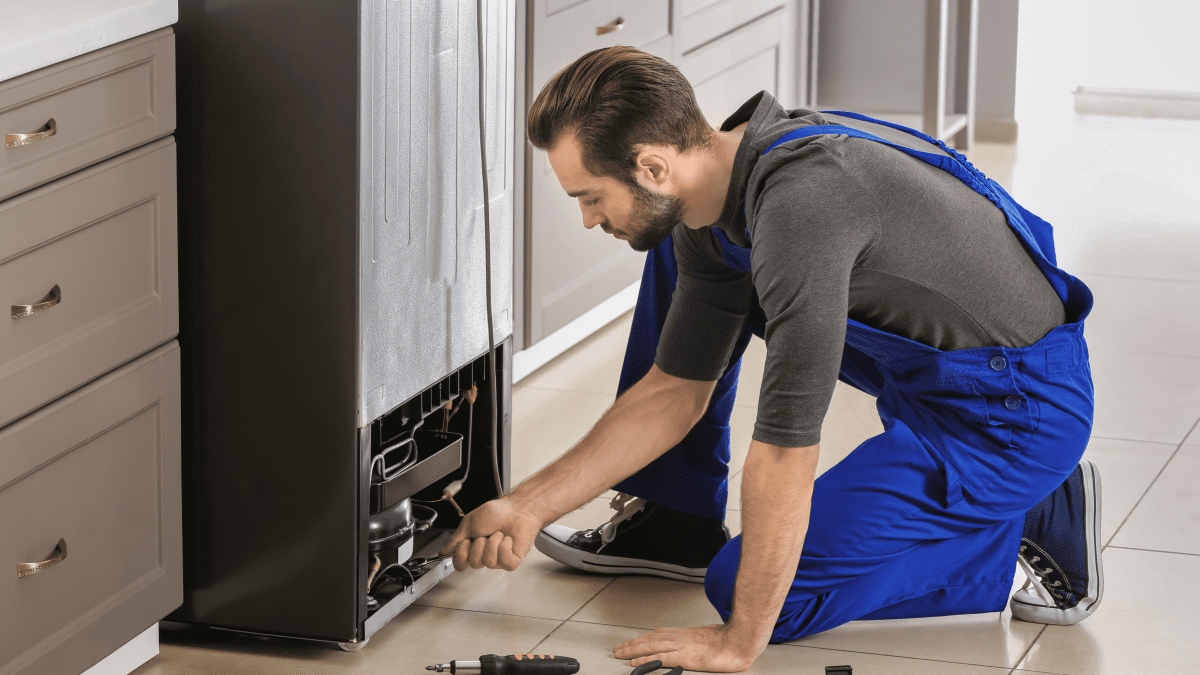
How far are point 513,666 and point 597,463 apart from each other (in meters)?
0.33

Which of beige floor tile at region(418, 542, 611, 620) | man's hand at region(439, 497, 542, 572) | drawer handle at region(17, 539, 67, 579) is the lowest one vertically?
beige floor tile at region(418, 542, 611, 620)

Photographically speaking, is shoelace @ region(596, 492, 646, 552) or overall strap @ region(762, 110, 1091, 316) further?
shoelace @ region(596, 492, 646, 552)

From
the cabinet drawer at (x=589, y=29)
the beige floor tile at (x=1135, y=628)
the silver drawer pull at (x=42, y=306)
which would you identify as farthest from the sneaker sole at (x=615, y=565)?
the cabinet drawer at (x=589, y=29)

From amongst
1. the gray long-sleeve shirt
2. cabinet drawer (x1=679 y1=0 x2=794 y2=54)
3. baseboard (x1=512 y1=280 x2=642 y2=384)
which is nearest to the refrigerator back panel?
the gray long-sleeve shirt

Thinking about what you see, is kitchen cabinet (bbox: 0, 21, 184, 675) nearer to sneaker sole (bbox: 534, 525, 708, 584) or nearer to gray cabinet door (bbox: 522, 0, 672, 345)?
sneaker sole (bbox: 534, 525, 708, 584)

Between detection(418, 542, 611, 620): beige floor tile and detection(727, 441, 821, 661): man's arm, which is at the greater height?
detection(727, 441, 821, 661): man's arm

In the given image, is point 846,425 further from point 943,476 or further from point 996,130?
point 996,130

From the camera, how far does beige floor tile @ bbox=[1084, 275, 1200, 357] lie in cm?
338

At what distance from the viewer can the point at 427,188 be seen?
1919 mm

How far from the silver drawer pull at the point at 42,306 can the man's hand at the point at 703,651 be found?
81 centimetres

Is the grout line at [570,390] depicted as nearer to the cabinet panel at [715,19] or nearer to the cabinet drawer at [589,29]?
the cabinet drawer at [589,29]

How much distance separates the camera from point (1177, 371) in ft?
10.5

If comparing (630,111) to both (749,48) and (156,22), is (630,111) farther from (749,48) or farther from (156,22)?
(749,48)

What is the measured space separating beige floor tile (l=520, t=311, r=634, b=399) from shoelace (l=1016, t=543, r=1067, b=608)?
3.86 ft
